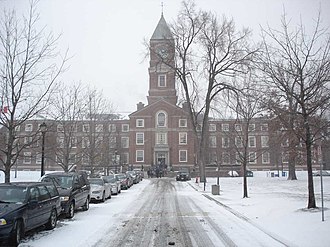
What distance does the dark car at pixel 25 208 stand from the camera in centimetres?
900

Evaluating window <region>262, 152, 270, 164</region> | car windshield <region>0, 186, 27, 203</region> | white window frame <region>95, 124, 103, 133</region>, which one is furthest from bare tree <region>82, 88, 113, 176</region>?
window <region>262, 152, 270, 164</region>

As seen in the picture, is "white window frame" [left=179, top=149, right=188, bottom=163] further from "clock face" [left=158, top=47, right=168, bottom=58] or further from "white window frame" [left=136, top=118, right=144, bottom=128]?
"clock face" [left=158, top=47, right=168, bottom=58]

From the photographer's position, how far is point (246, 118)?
21781mm

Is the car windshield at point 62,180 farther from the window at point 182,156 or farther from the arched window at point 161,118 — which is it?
the arched window at point 161,118

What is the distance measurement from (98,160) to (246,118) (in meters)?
21.0

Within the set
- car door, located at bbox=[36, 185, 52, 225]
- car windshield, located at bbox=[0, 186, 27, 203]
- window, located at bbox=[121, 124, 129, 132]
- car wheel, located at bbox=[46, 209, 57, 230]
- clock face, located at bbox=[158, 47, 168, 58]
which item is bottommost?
car wheel, located at bbox=[46, 209, 57, 230]

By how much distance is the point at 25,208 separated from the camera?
985cm

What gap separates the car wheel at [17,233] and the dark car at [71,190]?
457 centimetres

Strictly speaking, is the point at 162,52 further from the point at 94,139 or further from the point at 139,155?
the point at 139,155

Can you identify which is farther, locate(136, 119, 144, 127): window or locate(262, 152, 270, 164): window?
locate(136, 119, 144, 127): window

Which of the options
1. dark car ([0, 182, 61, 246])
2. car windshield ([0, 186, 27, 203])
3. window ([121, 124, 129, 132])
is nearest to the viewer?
dark car ([0, 182, 61, 246])

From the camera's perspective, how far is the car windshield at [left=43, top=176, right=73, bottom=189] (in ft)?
52.1

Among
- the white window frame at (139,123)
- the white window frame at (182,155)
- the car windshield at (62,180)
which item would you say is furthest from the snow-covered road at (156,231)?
the white window frame at (139,123)

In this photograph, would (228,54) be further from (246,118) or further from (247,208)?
(247,208)
